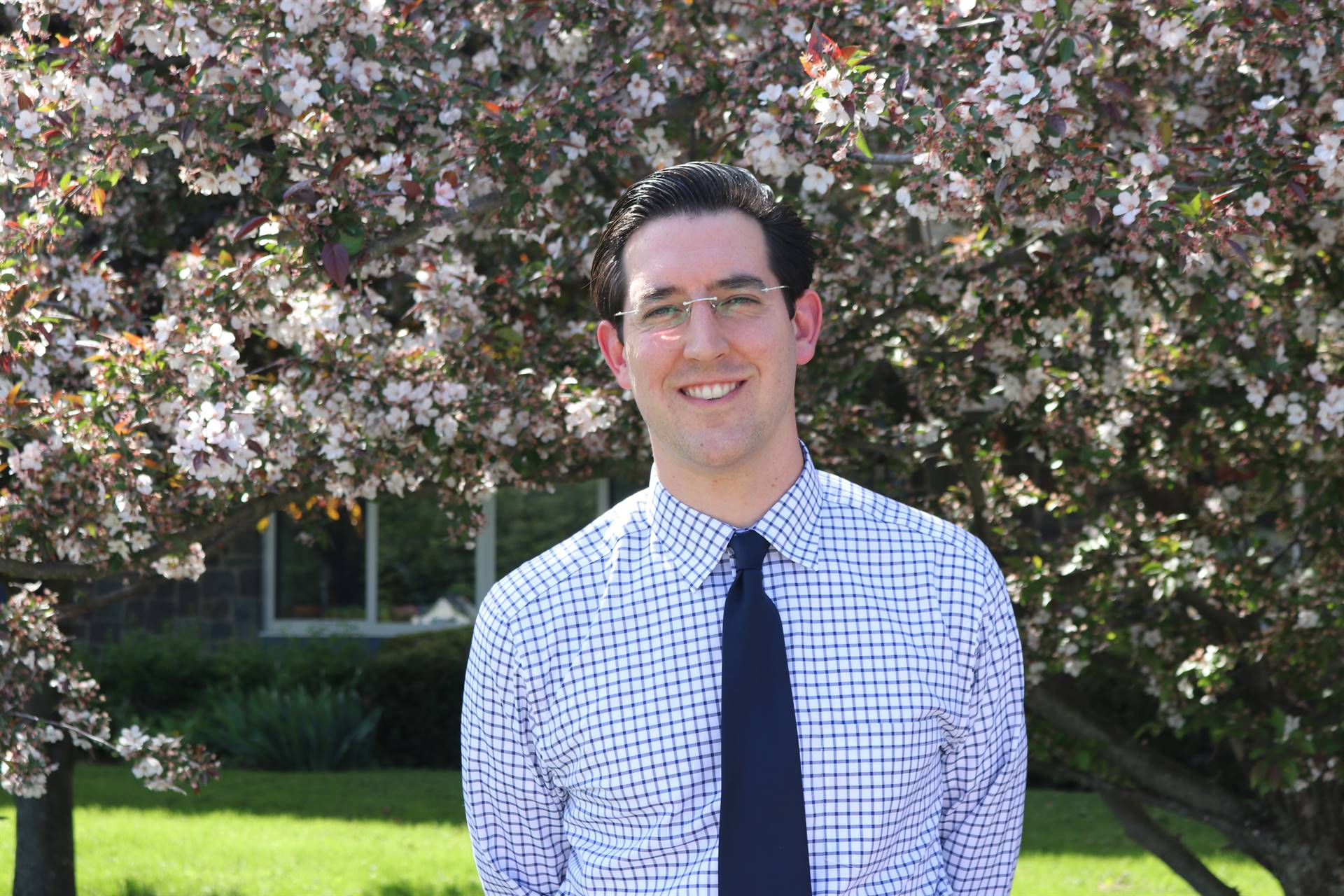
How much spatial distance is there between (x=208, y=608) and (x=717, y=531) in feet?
29.8

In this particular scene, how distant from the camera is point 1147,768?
4441mm

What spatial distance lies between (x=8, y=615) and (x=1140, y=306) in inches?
112

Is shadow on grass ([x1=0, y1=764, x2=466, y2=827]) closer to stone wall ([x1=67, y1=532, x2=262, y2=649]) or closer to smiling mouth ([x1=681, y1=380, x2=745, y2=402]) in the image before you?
stone wall ([x1=67, y1=532, x2=262, y2=649])

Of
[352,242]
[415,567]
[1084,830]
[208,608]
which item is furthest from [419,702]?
[352,242]

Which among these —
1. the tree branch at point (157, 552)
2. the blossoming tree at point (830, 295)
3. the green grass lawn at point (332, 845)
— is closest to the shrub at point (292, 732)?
the green grass lawn at point (332, 845)

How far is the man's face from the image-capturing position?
1.98m

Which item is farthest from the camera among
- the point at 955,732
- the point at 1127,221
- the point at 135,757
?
the point at 135,757

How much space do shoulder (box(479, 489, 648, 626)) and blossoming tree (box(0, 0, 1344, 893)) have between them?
99 cm

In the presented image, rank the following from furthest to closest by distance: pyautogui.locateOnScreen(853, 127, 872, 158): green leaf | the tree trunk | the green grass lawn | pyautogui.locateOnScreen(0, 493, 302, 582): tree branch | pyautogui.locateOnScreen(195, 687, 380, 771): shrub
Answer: pyautogui.locateOnScreen(195, 687, 380, 771): shrub, the green grass lawn, the tree trunk, pyautogui.locateOnScreen(0, 493, 302, 582): tree branch, pyautogui.locateOnScreen(853, 127, 872, 158): green leaf

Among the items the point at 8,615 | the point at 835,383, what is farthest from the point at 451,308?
the point at 8,615

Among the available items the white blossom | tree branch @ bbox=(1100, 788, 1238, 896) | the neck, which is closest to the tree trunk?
tree branch @ bbox=(1100, 788, 1238, 896)

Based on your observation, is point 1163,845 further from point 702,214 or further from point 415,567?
point 415,567

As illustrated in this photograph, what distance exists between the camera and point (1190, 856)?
14.7ft

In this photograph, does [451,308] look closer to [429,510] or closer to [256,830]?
[256,830]
